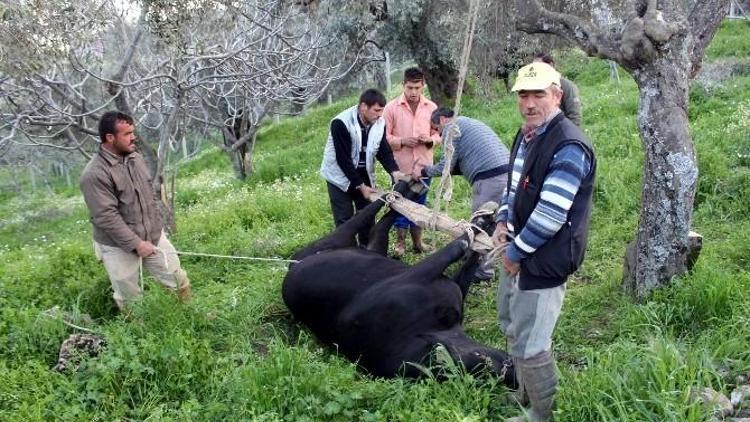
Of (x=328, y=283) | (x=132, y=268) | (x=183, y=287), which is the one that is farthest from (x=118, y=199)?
(x=328, y=283)

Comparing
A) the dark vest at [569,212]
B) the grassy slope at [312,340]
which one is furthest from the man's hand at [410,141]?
the dark vest at [569,212]

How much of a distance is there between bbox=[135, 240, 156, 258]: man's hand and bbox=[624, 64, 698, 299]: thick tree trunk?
134 inches

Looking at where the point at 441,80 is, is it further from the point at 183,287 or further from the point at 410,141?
the point at 183,287

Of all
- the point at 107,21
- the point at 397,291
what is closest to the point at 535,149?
the point at 397,291

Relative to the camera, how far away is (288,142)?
17984mm

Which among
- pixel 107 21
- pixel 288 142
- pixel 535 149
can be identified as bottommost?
pixel 288 142

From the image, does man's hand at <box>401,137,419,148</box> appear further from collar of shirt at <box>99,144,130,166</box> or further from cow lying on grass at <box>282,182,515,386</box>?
collar of shirt at <box>99,144,130,166</box>

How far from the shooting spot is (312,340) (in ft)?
14.2

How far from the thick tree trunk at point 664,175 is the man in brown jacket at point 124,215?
334 centimetres

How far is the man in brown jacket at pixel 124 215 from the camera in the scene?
4.31 meters

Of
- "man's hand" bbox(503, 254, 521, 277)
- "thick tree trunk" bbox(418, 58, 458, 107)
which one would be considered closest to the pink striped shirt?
"man's hand" bbox(503, 254, 521, 277)

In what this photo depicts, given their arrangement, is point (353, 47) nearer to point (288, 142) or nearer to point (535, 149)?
point (288, 142)

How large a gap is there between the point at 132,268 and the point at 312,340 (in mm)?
1464

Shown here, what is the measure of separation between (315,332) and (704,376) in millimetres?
2470
